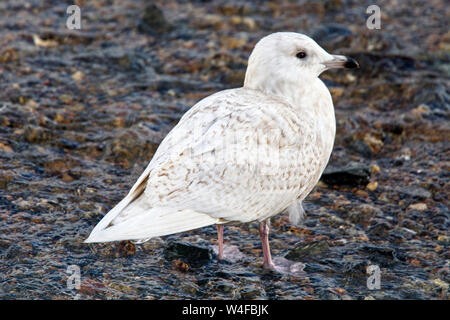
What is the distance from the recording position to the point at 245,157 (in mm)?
5141

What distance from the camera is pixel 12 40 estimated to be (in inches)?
350

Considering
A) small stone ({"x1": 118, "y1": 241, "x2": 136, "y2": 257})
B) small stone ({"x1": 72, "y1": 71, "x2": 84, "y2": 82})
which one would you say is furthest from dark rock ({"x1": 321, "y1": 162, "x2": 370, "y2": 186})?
small stone ({"x1": 72, "y1": 71, "x2": 84, "y2": 82})

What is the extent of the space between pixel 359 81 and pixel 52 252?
4.31 meters

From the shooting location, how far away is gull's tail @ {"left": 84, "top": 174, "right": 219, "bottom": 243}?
490 centimetres

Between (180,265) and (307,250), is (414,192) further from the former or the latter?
(180,265)

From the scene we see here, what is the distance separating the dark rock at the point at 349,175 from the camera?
6.66m

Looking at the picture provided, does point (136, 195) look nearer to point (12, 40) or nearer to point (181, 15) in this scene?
point (12, 40)

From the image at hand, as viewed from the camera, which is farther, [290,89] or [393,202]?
[393,202]

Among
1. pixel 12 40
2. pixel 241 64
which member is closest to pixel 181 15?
pixel 241 64

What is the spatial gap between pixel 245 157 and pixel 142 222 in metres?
0.83

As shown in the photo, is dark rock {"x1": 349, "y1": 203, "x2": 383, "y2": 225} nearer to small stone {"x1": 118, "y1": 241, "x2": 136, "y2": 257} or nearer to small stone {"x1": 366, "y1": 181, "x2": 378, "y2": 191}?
small stone {"x1": 366, "y1": 181, "x2": 378, "y2": 191}

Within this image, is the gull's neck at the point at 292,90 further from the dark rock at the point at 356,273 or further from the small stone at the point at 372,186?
the small stone at the point at 372,186
